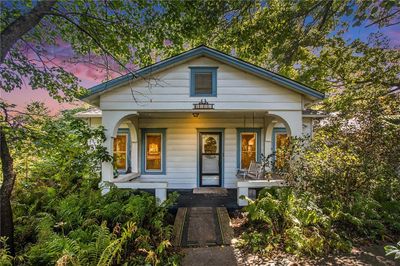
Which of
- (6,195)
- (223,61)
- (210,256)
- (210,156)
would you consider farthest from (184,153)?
(6,195)

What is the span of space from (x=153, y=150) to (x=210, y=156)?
94.7 inches

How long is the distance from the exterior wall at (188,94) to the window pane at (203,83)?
0.25 m

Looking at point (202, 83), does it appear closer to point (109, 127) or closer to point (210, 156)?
point (109, 127)

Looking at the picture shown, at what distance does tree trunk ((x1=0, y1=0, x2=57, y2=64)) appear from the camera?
3.50 m

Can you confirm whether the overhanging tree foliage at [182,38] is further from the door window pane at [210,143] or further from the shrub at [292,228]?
the door window pane at [210,143]

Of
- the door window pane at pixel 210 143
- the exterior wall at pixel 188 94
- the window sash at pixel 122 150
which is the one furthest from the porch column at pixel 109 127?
the door window pane at pixel 210 143

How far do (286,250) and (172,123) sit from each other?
6193mm

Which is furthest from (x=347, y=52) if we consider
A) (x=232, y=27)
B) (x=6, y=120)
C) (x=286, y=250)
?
(x=6, y=120)

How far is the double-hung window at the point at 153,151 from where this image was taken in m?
9.12

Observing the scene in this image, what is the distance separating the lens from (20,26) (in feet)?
11.9

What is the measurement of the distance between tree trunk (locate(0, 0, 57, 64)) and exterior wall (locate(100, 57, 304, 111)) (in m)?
2.80

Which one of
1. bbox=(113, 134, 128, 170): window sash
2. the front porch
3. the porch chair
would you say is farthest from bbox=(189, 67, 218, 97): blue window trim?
bbox=(113, 134, 128, 170): window sash

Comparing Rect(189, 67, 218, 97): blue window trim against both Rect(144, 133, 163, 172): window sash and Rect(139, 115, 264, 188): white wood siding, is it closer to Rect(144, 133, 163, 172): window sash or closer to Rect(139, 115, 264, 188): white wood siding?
Rect(139, 115, 264, 188): white wood siding

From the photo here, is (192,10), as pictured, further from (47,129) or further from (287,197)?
(287,197)
